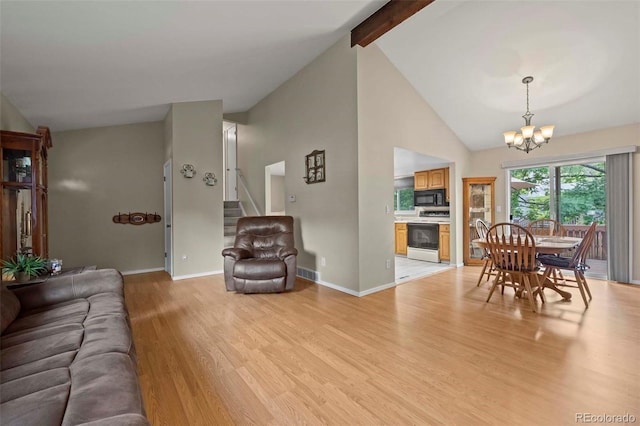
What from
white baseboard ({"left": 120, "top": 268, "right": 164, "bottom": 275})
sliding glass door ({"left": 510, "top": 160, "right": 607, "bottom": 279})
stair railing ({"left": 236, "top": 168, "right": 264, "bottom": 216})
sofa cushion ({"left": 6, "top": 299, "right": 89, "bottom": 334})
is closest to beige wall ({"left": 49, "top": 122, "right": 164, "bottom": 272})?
white baseboard ({"left": 120, "top": 268, "right": 164, "bottom": 275})

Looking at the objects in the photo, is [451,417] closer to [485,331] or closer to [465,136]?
[485,331]

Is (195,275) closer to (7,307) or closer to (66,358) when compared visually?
(7,307)

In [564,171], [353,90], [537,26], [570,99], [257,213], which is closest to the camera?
[537,26]

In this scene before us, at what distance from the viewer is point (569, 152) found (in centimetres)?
482

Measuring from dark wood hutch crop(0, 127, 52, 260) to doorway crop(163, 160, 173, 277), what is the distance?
1.85 metres

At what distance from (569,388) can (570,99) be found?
14.2ft

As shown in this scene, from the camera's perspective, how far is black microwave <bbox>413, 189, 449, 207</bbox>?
621cm

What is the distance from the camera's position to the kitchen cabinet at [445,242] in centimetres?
586

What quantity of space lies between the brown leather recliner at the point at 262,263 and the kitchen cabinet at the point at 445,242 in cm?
343

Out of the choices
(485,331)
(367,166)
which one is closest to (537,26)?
(367,166)

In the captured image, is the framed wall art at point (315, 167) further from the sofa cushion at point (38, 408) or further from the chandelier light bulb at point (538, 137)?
the sofa cushion at point (38, 408)

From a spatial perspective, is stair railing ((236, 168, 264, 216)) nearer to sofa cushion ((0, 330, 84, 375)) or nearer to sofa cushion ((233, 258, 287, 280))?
sofa cushion ((233, 258, 287, 280))

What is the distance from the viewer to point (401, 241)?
22.8 ft

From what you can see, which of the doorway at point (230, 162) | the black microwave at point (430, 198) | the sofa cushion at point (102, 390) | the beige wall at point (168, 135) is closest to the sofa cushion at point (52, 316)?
the sofa cushion at point (102, 390)
